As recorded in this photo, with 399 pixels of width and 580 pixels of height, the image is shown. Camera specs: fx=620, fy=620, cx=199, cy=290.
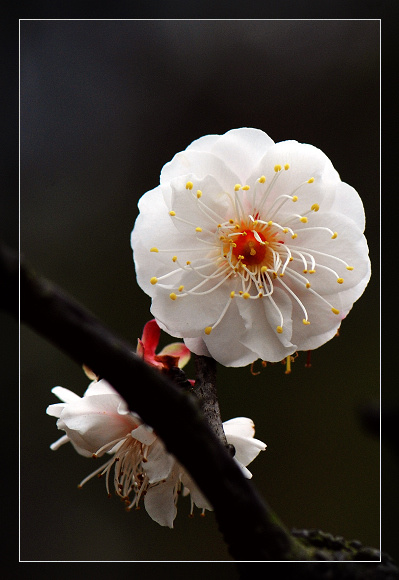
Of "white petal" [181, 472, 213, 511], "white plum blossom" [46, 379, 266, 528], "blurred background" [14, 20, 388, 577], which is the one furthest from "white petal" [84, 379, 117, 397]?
"blurred background" [14, 20, 388, 577]

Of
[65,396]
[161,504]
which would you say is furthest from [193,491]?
[65,396]

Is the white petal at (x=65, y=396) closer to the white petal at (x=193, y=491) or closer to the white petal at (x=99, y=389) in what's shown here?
the white petal at (x=99, y=389)

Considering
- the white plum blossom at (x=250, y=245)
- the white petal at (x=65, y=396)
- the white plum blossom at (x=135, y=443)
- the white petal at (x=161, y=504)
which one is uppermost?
the white plum blossom at (x=250, y=245)

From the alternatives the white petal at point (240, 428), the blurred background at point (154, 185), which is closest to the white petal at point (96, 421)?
the white petal at point (240, 428)

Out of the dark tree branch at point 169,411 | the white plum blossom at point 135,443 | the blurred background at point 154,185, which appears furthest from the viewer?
the blurred background at point 154,185

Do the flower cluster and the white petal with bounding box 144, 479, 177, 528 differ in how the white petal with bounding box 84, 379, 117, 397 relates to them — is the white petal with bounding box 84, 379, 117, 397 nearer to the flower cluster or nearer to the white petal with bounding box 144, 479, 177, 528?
the flower cluster

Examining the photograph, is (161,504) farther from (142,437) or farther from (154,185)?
(154,185)
